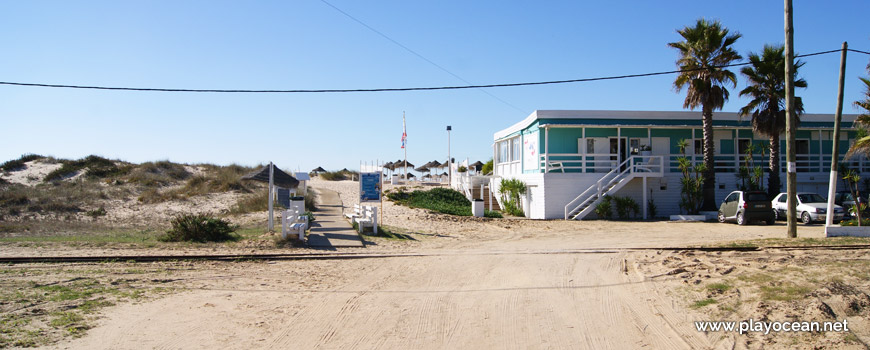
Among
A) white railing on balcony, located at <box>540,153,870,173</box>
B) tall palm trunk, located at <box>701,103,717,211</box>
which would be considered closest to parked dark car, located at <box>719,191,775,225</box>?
tall palm trunk, located at <box>701,103,717,211</box>

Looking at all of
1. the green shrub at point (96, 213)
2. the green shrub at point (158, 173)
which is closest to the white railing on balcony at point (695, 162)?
the green shrub at point (96, 213)

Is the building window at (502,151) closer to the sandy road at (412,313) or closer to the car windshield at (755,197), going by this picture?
the car windshield at (755,197)

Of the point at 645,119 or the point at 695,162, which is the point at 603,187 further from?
the point at 695,162

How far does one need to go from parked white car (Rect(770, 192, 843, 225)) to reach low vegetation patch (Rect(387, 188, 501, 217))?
38.3 ft

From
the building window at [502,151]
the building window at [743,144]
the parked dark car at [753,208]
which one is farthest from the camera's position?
the building window at [502,151]

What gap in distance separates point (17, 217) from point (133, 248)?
12783 millimetres

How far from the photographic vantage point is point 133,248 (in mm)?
13805

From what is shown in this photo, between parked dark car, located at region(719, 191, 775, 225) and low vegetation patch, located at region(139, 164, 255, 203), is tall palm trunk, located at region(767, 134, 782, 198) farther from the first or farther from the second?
low vegetation patch, located at region(139, 164, 255, 203)

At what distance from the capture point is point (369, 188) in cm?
1822

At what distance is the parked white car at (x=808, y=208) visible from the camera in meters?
20.9

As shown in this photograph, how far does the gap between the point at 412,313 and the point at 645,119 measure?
2335cm

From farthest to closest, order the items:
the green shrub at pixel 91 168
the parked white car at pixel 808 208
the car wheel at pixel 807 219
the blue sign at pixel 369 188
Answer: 1. the green shrub at pixel 91 168
2. the car wheel at pixel 807 219
3. the parked white car at pixel 808 208
4. the blue sign at pixel 369 188

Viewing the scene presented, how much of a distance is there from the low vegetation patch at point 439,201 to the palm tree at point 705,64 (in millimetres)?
10251

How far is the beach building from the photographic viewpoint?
25.0m
